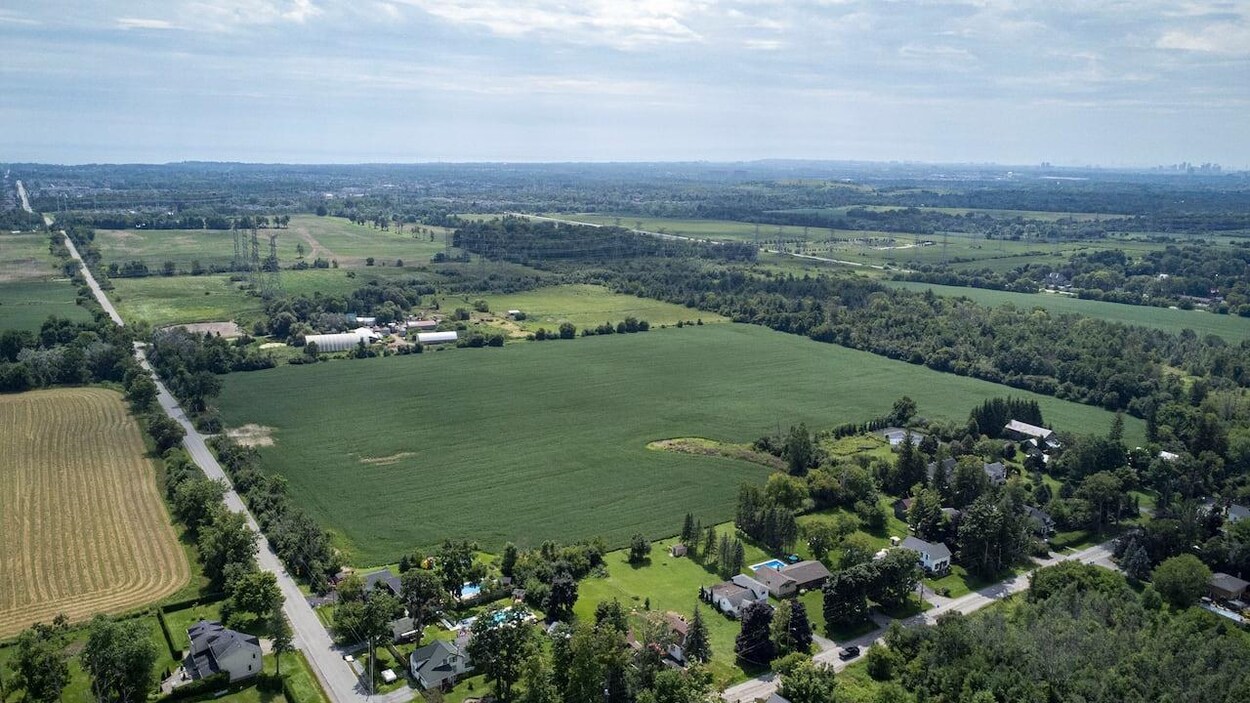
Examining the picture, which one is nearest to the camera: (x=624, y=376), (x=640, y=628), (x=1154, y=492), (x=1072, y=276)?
(x=640, y=628)

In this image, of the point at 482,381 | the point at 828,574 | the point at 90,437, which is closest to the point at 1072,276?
the point at 482,381

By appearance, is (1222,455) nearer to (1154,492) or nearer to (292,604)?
(1154,492)

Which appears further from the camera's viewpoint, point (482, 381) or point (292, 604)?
point (482, 381)

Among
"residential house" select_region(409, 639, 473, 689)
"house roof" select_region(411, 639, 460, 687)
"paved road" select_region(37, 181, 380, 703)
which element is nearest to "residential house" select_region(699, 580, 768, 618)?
"residential house" select_region(409, 639, 473, 689)

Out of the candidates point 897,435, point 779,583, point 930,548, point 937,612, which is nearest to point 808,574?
point 779,583

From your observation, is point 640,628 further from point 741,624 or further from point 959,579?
point 959,579

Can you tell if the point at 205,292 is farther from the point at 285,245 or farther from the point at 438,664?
the point at 438,664

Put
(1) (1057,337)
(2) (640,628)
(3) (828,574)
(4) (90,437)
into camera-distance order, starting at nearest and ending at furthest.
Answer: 1. (2) (640,628)
2. (3) (828,574)
3. (4) (90,437)
4. (1) (1057,337)
